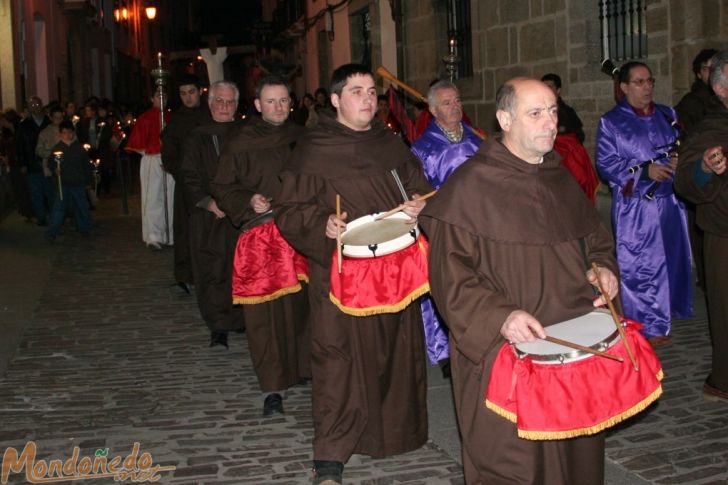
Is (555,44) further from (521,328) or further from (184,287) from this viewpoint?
(521,328)

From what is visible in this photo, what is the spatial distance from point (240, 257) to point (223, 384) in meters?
1.13

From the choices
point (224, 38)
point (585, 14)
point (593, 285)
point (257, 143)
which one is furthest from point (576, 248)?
point (224, 38)

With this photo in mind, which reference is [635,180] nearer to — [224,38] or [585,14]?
[585,14]

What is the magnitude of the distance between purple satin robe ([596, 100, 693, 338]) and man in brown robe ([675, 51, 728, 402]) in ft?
4.66

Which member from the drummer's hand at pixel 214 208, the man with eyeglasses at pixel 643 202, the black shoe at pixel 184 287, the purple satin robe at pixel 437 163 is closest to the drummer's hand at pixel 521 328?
the purple satin robe at pixel 437 163

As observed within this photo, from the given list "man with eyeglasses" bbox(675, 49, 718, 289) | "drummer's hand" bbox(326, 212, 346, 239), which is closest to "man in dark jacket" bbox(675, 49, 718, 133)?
"man with eyeglasses" bbox(675, 49, 718, 289)

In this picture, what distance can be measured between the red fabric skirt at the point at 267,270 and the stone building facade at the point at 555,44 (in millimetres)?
6875

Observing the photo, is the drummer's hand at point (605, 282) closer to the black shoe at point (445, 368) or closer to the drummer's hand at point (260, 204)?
the drummer's hand at point (260, 204)

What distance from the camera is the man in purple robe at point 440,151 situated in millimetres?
7484

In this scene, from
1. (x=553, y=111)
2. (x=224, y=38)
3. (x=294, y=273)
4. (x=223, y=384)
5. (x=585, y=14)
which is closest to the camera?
(x=553, y=111)

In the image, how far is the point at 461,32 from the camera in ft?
60.3

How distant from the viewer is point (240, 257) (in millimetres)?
6887

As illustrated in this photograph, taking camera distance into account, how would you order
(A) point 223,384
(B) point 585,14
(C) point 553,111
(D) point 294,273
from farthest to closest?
(B) point 585,14 < (A) point 223,384 < (D) point 294,273 < (C) point 553,111

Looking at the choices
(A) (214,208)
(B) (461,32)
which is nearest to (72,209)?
(B) (461,32)
